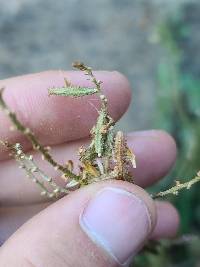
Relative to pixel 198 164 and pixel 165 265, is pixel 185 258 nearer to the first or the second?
pixel 165 265

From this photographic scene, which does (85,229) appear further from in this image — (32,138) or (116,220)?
(32,138)

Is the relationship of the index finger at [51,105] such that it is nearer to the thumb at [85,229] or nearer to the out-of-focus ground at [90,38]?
the thumb at [85,229]

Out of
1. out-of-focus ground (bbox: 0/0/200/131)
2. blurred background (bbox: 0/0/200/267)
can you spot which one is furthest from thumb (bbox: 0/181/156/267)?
out-of-focus ground (bbox: 0/0/200/131)

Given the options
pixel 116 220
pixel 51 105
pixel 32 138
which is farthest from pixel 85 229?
pixel 51 105

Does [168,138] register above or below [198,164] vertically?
above

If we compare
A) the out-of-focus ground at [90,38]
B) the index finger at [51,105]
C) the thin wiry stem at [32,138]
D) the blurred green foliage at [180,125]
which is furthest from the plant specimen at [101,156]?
the out-of-focus ground at [90,38]

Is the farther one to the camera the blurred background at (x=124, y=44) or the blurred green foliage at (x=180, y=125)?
the blurred background at (x=124, y=44)

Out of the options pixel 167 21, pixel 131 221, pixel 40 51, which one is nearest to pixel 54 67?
pixel 40 51

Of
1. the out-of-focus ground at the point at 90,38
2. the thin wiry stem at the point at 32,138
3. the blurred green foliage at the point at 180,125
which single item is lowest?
the blurred green foliage at the point at 180,125
